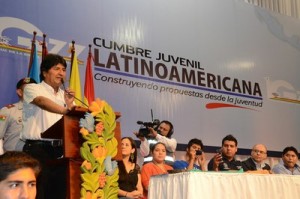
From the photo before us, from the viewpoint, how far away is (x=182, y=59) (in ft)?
18.9

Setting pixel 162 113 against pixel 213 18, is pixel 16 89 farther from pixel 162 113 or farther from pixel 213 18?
pixel 213 18

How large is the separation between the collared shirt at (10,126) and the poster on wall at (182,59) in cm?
16

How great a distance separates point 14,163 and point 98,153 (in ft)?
3.15

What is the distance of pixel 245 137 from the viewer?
20.4 ft

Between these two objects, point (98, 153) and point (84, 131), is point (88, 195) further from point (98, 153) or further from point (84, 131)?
point (84, 131)

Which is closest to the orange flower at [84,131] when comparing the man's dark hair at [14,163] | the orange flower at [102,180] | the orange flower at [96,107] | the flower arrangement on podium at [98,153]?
the flower arrangement on podium at [98,153]

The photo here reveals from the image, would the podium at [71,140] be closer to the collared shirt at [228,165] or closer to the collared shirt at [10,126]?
the collared shirt at [10,126]

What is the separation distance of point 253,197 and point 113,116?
0.98m

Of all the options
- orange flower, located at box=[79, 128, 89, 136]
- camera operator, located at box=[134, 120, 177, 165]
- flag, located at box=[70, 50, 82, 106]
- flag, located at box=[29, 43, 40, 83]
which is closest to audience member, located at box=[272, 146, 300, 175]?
camera operator, located at box=[134, 120, 177, 165]

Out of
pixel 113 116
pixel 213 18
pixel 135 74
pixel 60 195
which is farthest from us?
pixel 213 18

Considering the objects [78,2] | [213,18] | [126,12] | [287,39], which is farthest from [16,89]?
[287,39]

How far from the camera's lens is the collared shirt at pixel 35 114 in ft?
9.28

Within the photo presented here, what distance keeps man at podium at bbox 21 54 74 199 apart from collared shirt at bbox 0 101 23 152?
3.53ft

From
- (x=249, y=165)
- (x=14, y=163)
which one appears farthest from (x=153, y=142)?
(x=14, y=163)
